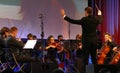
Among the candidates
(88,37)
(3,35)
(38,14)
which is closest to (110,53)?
(88,37)

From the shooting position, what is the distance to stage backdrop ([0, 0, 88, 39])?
36.3ft

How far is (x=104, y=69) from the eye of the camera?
5586 mm

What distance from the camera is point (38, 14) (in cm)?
1142

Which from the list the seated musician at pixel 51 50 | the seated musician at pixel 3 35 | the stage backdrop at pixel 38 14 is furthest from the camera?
the stage backdrop at pixel 38 14

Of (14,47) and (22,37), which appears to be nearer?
(14,47)

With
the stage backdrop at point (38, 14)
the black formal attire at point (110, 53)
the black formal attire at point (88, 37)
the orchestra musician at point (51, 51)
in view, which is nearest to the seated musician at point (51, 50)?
the orchestra musician at point (51, 51)

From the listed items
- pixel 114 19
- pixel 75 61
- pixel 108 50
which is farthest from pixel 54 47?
pixel 114 19

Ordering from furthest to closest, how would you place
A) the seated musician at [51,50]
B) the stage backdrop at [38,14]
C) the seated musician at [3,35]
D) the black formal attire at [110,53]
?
the stage backdrop at [38,14], the seated musician at [51,50], the black formal attire at [110,53], the seated musician at [3,35]

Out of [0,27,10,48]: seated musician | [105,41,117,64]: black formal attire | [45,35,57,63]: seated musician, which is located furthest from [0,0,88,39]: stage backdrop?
[0,27,10,48]: seated musician

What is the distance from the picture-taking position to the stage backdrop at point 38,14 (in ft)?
36.3

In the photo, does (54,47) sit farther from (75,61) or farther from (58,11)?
(58,11)

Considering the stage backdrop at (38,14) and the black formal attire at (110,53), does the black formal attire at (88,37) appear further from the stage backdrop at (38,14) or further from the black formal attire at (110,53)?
the stage backdrop at (38,14)

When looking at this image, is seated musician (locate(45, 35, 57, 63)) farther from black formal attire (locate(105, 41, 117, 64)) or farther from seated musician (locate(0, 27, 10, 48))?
seated musician (locate(0, 27, 10, 48))

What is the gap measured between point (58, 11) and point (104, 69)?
6454 mm
